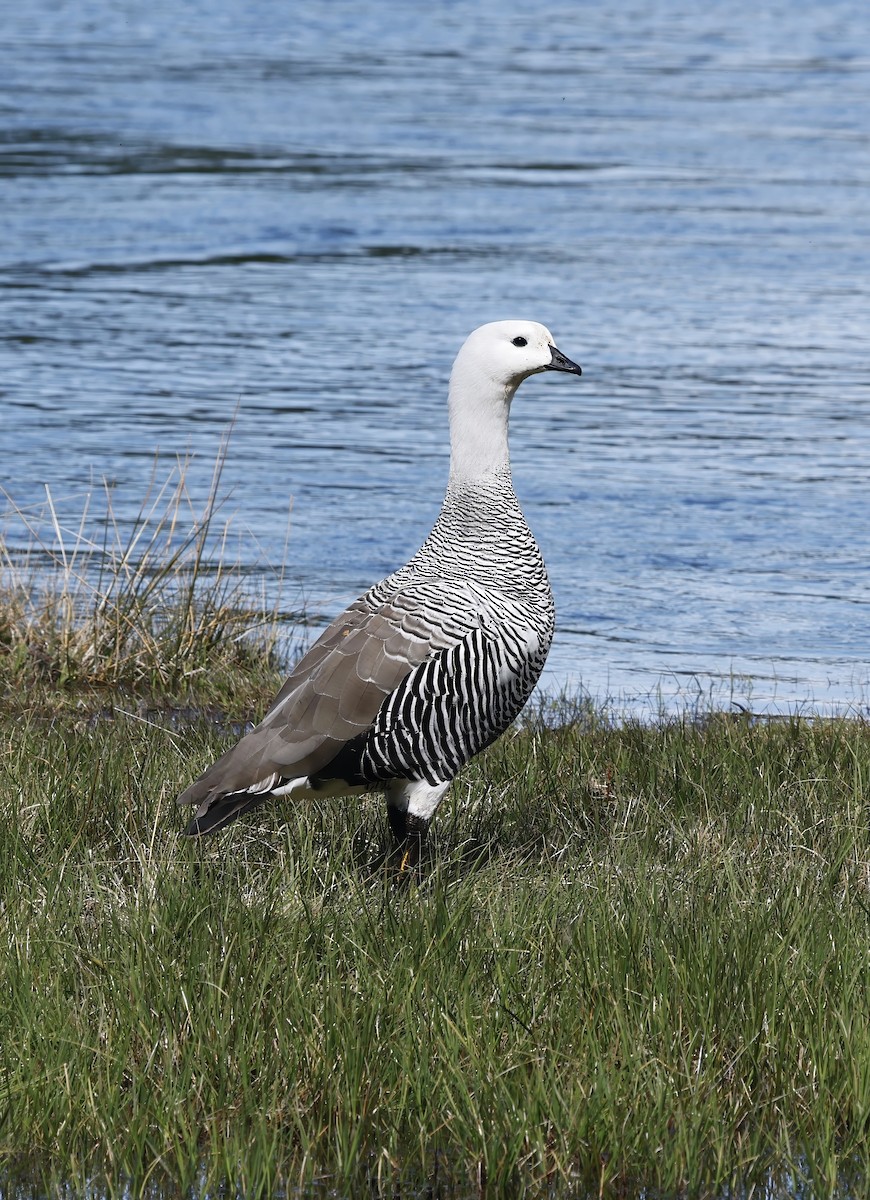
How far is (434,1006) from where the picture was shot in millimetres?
4625

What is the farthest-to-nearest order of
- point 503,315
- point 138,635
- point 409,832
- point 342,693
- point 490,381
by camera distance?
point 503,315 → point 138,635 → point 490,381 → point 409,832 → point 342,693

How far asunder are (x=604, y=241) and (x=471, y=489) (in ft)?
53.3

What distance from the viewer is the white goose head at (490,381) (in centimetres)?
612

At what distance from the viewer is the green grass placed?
13.9 ft

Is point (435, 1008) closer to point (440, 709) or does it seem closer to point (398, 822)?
point (440, 709)

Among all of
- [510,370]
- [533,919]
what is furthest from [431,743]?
[510,370]

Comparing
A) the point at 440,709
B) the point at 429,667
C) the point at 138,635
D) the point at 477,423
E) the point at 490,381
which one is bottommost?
the point at 138,635

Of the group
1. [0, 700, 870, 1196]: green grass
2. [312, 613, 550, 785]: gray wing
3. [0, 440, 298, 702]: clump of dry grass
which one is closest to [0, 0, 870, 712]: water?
[0, 440, 298, 702]: clump of dry grass

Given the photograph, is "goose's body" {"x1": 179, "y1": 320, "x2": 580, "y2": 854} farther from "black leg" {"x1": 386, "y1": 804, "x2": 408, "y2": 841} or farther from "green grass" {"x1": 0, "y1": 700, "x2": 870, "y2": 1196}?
"green grass" {"x1": 0, "y1": 700, "x2": 870, "y2": 1196}

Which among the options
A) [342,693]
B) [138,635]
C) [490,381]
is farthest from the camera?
[138,635]

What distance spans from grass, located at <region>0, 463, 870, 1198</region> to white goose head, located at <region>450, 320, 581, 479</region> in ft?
3.95

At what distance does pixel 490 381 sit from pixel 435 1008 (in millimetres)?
2211

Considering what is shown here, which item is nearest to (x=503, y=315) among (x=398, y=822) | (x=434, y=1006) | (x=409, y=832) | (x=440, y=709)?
(x=398, y=822)

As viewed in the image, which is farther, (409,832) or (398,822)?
(398,822)
